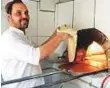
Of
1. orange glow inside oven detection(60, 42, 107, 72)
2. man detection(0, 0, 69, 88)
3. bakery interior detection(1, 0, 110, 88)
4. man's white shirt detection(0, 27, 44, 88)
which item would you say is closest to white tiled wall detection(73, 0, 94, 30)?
bakery interior detection(1, 0, 110, 88)

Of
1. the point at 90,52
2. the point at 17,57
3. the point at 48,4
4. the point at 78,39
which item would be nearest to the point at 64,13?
the point at 48,4

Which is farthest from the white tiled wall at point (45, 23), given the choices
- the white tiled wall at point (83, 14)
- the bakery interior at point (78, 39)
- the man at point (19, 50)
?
the man at point (19, 50)

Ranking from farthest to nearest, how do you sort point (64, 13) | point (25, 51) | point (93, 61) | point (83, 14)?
1. point (64, 13)
2. point (83, 14)
3. point (93, 61)
4. point (25, 51)

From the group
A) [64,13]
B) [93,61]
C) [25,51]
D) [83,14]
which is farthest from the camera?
[64,13]

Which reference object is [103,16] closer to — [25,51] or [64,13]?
[64,13]

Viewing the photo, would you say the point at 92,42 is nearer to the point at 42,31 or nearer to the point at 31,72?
the point at 31,72

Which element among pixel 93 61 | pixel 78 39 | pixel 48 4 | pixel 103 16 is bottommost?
pixel 93 61

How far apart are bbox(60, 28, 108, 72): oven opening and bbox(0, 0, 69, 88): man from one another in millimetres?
189

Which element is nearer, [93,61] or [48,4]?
[93,61]

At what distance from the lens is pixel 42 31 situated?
1.40 m

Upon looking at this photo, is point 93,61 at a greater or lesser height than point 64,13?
lesser

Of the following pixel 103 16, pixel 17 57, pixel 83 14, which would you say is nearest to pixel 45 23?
pixel 83 14

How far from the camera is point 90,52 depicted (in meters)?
1.02

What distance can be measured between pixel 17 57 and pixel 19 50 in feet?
0.17
